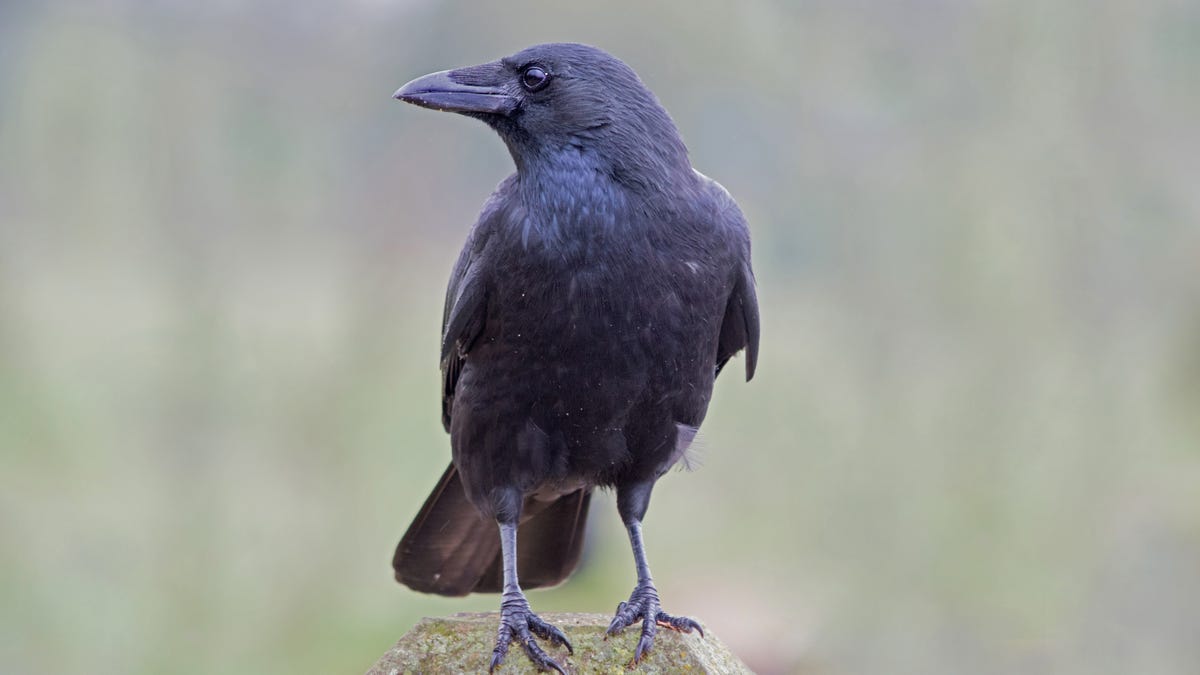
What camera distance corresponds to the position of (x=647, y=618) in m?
3.77

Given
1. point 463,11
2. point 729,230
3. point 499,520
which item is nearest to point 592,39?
point 463,11

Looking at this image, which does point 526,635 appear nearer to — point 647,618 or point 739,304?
point 647,618

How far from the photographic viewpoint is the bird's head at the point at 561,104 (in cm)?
367

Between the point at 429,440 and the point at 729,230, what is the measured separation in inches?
96.6

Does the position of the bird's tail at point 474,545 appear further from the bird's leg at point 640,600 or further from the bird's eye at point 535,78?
the bird's eye at point 535,78

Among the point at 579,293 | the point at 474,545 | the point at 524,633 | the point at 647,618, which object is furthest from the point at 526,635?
the point at 579,293

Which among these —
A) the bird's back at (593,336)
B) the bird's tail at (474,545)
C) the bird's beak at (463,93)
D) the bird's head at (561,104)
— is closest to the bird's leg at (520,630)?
the bird's back at (593,336)

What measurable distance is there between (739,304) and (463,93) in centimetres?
108

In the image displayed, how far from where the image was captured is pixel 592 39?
6031mm

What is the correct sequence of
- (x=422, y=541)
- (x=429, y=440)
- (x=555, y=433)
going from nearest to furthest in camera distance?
(x=555, y=433)
(x=422, y=541)
(x=429, y=440)

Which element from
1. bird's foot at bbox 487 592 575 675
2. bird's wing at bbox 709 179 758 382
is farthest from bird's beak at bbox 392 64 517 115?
bird's foot at bbox 487 592 575 675

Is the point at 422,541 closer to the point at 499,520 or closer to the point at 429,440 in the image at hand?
the point at 499,520

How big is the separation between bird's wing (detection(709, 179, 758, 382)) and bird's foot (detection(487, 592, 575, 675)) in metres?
1.00

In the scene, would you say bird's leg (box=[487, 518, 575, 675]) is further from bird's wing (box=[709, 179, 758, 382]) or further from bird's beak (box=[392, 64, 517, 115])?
bird's beak (box=[392, 64, 517, 115])
